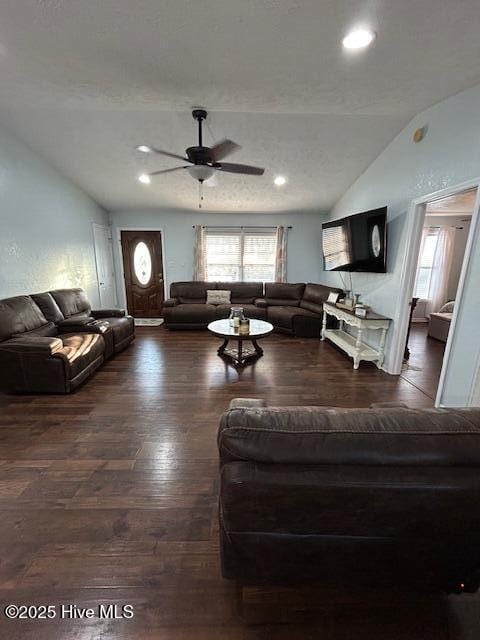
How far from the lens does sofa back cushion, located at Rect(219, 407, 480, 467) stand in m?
0.82

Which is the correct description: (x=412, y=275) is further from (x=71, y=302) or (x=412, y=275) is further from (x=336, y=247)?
(x=71, y=302)

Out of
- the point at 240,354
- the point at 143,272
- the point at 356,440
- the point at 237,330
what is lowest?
the point at 240,354

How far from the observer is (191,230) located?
6199 mm

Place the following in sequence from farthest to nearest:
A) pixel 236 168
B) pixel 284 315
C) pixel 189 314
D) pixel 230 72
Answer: pixel 189 314, pixel 284 315, pixel 236 168, pixel 230 72

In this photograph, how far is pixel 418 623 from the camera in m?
1.09

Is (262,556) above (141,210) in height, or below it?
below

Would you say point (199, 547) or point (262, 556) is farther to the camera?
point (199, 547)

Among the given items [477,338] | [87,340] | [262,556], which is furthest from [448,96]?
[87,340]

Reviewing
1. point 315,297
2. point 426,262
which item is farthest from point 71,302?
point 426,262

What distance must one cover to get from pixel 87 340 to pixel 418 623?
3556 millimetres

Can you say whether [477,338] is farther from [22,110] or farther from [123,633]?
[22,110]

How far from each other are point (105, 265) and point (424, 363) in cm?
631

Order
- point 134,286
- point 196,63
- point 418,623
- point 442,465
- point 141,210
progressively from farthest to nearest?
point 134,286 → point 141,210 → point 196,63 → point 418,623 → point 442,465

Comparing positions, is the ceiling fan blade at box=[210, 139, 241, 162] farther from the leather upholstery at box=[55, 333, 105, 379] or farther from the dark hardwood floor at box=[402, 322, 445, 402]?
the dark hardwood floor at box=[402, 322, 445, 402]
